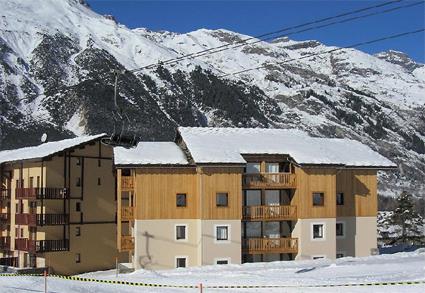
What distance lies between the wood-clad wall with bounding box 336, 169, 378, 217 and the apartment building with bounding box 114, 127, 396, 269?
0.08m

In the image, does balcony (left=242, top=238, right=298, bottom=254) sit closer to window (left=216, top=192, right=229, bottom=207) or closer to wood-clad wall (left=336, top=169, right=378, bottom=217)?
window (left=216, top=192, right=229, bottom=207)

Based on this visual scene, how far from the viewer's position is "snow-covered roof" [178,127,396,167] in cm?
4959

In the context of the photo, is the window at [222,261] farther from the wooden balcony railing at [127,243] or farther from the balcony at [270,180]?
the wooden balcony railing at [127,243]

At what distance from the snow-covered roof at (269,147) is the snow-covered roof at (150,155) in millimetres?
1115

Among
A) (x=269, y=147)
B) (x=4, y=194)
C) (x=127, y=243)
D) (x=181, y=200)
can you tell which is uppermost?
(x=269, y=147)

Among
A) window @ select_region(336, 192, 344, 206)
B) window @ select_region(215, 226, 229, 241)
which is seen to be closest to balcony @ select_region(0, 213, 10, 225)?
window @ select_region(215, 226, 229, 241)

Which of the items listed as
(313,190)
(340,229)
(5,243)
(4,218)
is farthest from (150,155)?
(4,218)

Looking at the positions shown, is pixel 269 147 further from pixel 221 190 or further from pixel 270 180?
pixel 221 190

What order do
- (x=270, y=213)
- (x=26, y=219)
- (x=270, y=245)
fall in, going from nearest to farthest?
(x=270, y=245), (x=270, y=213), (x=26, y=219)

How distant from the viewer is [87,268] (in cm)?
5556

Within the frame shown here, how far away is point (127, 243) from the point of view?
1949 inches

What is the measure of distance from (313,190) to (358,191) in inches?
201

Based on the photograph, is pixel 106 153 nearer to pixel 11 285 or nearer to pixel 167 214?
pixel 167 214

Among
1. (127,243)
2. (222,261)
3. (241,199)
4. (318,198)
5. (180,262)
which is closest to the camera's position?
(222,261)
